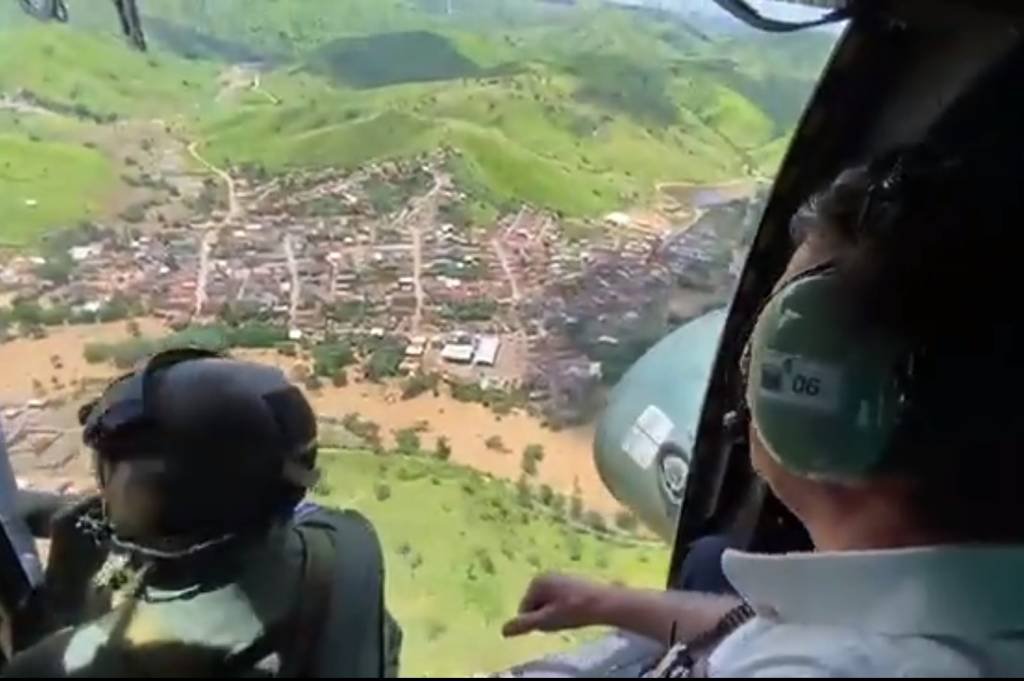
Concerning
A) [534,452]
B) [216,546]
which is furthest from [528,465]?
[216,546]

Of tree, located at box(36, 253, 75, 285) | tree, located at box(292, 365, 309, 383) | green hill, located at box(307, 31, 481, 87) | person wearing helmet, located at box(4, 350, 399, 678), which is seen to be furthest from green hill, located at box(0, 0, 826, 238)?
person wearing helmet, located at box(4, 350, 399, 678)

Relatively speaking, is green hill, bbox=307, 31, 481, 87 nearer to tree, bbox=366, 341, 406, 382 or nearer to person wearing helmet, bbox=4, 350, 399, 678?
tree, bbox=366, 341, 406, 382

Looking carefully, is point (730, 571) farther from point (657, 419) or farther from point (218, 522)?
point (657, 419)

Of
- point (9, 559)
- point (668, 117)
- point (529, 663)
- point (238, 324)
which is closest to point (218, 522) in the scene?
point (529, 663)

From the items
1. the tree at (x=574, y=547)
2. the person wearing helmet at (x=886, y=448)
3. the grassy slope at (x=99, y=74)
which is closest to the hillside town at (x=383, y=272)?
the grassy slope at (x=99, y=74)

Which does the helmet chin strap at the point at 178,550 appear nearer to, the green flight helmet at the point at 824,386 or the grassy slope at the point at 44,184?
the green flight helmet at the point at 824,386

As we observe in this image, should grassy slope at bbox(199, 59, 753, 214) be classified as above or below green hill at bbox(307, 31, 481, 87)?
below
